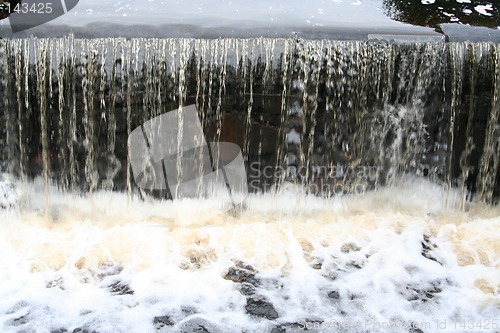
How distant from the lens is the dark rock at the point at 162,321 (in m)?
3.71

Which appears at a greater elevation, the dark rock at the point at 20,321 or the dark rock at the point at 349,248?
the dark rock at the point at 349,248

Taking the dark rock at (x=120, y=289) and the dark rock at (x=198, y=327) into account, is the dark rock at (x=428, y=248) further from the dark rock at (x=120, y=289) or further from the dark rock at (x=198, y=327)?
the dark rock at (x=120, y=289)

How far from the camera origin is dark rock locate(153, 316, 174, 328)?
3.71 meters

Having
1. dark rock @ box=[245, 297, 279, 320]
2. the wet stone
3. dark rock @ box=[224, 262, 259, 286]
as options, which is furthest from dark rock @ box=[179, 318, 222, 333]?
the wet stone

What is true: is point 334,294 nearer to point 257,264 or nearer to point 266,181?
point 257,264

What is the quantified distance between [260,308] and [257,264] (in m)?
0.56

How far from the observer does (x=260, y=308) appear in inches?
154

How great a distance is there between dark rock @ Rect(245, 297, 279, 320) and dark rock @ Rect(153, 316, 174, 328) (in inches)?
23.8

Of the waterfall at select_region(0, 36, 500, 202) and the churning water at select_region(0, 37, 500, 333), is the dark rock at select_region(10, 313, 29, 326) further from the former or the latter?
A: the waterfall at select_region(0, 36, 500, 202)

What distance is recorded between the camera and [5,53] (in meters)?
4.75

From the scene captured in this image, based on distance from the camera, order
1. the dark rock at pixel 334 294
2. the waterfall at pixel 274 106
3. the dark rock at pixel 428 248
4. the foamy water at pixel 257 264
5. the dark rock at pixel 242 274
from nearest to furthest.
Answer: the foamy water at pixel 257 264 → the dark rock at pixel 334 294 → the dark rock at pixel 242 274 → the dark rock at pixel 428 248 → the waterfall at pixel 274 106

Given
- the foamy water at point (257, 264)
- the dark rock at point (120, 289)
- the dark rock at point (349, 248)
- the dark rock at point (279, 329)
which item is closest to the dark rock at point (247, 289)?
the foamy water at point (257, 264)

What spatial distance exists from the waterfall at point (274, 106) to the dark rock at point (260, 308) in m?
1.55

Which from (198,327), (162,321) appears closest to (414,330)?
(198,327)
